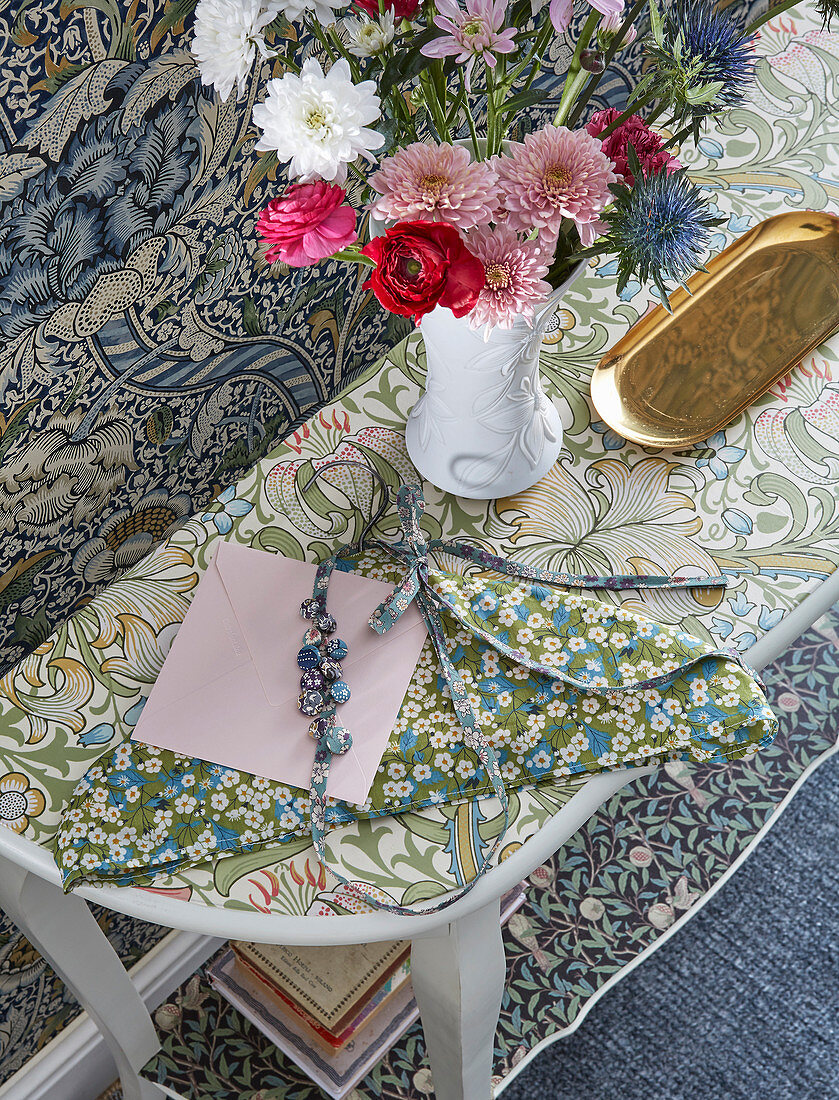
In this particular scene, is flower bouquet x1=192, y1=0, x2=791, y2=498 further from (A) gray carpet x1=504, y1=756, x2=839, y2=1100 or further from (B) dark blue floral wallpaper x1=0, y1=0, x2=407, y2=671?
(A) gray carpet x1=504, y1=756, x2=839, y2=1100

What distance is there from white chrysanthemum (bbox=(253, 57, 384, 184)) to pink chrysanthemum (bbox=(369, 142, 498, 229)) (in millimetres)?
29

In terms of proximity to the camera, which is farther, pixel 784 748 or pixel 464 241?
pixel 784 748

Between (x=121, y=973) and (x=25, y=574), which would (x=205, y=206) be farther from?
(x=121, y=973)

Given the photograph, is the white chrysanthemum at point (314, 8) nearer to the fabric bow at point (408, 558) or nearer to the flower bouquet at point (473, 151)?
the flower bouquet at point (473, 151)

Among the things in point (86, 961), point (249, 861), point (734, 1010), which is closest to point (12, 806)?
point (249, 861)

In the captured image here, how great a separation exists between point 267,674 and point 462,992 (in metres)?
0.29

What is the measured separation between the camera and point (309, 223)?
0.56 meters

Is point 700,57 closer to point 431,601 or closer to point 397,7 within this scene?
point 397,7

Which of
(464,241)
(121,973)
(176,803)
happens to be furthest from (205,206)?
(121,973)

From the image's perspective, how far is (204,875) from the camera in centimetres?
64

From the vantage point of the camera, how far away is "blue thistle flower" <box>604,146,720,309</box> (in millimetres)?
581

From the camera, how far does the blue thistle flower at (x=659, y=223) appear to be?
1.91ft

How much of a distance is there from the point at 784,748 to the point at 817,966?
297 millimetres

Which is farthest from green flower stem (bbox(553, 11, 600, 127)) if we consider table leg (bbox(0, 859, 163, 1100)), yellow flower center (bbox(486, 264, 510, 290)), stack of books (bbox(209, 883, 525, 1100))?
stack of books (bbox(209, 883, 525, 1100))
